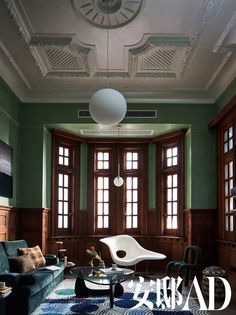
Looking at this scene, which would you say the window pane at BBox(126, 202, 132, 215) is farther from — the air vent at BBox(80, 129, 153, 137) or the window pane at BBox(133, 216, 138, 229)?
Answer: the air vent at BBox(80, 129, 153, 137)

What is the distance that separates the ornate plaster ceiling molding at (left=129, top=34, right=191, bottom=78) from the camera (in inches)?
242

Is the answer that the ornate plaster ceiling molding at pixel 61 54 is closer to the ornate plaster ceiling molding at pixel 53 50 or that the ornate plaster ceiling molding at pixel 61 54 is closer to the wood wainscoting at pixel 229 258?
the ornate plaster ceiling molding at pixel 53 50

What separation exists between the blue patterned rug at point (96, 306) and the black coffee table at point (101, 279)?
9 cm

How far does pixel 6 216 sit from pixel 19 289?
2.47 meters

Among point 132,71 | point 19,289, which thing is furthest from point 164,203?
point 19,289

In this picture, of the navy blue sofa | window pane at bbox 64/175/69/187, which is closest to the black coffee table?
the navy blue sofa

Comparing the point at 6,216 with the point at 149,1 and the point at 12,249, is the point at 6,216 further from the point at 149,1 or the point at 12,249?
the point at 149,1

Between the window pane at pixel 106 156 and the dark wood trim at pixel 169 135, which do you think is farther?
the window pane at pixel 106 156

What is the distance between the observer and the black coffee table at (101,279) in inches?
221

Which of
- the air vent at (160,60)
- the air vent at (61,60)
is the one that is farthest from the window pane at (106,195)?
the air vent at (160,60)

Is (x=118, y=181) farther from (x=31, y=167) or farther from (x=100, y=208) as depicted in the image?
(x=31, y=167)

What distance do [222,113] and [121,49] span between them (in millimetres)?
2174

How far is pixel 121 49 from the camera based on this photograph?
21.4 feet

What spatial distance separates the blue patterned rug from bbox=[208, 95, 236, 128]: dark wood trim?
10.0 ft
